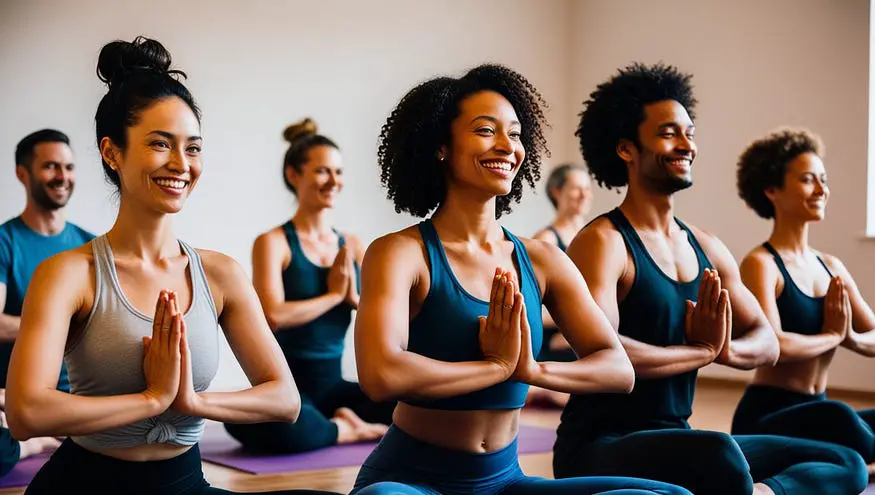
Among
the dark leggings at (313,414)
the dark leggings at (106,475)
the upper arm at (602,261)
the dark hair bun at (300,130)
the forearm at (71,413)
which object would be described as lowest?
the dark leggings at (313,414)

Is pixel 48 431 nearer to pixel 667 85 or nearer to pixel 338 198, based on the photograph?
pixel 667 85

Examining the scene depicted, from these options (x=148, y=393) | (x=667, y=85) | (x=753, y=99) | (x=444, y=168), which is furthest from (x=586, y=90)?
(x=148, y=393)

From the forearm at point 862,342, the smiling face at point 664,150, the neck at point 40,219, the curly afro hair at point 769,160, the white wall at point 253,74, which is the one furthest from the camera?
the white wall at point 253,74

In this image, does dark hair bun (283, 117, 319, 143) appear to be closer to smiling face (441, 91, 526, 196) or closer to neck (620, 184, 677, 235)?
neck (620, 184, 677, 235)

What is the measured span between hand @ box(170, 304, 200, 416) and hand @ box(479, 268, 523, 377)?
0.58 metres

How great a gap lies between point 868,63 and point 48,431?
17.5 ft

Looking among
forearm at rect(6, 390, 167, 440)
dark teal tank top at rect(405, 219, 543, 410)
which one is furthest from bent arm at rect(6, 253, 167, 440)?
dark teal tank top at rect(405, 219, 543, 410)

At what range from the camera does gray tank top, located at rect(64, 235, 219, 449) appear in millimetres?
2006

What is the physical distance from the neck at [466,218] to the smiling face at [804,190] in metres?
1.70

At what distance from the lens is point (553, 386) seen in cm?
222

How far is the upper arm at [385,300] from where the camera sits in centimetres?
214

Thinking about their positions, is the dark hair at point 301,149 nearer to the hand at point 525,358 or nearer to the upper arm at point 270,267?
the upper arm at point 270,267

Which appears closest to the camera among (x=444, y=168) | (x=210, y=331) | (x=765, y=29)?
(x=210, y=331)

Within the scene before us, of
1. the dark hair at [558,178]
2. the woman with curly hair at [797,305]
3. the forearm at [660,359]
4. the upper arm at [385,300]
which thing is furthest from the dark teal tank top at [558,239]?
the upper arm at [385,300]
